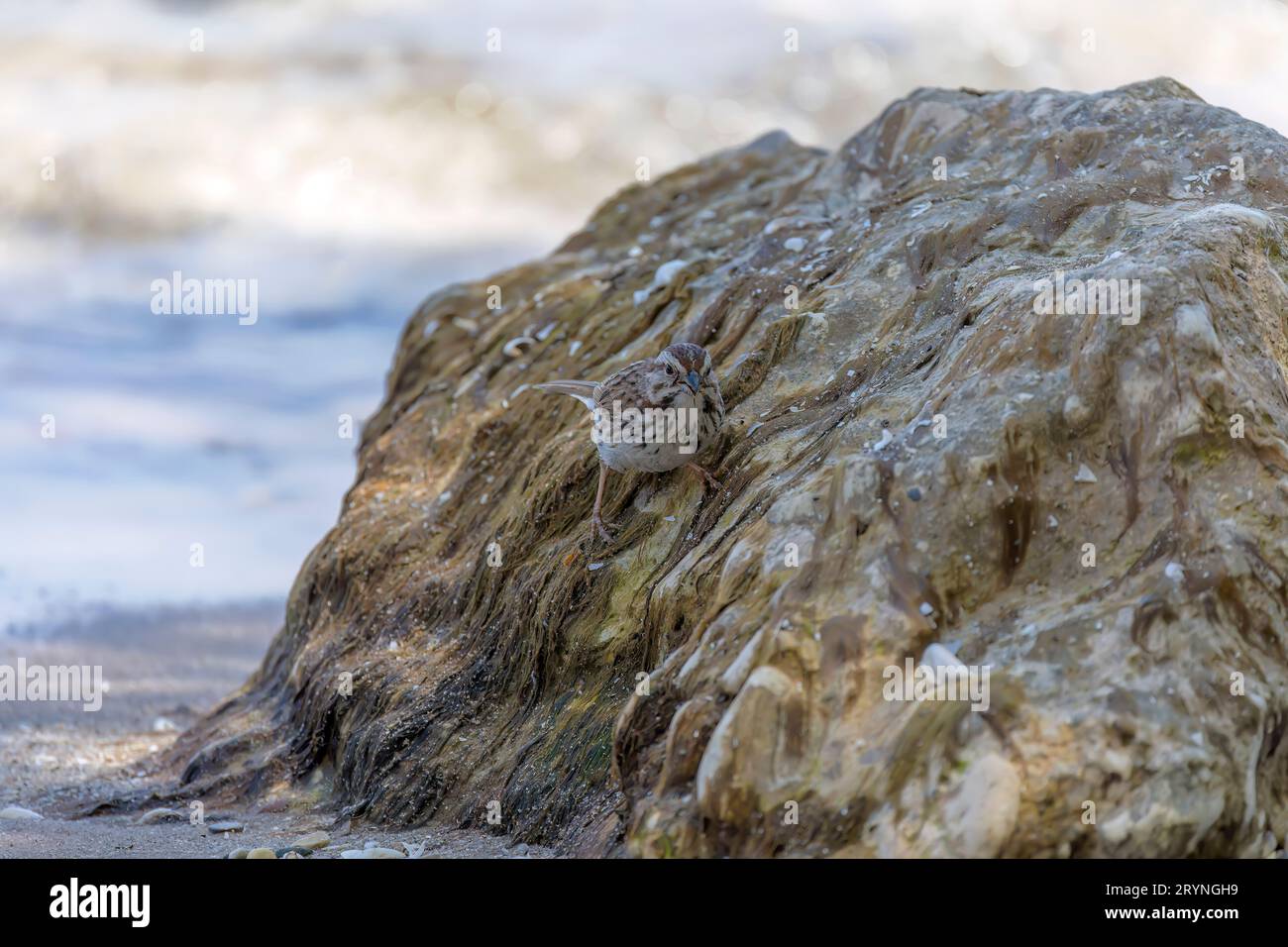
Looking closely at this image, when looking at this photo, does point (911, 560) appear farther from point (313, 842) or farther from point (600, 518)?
point (313, 842)

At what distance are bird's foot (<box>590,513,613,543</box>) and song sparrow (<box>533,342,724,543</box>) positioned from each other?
45 centimetres

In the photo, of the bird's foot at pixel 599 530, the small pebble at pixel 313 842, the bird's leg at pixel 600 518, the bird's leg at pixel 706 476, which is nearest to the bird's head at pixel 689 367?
the bird's leg at pixel 706 476

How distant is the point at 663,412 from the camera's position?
7.41 m

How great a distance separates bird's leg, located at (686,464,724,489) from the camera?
735cm

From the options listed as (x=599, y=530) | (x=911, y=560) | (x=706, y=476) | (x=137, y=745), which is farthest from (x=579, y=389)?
(x=137, y=745)

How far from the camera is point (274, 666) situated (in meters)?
12.2

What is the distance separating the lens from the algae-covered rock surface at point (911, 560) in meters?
4.95

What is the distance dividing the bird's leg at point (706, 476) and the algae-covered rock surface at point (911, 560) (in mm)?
252

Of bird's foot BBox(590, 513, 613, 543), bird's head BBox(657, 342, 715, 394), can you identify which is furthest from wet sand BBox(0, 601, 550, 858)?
bird's head BBox(657, 342, 715, 394)

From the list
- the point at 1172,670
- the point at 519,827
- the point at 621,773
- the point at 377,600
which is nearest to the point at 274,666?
the point at 377,600

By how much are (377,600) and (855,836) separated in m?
6.27

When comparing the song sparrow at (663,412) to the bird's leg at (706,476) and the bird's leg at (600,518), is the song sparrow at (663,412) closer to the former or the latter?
the bird's leg at (706,476)

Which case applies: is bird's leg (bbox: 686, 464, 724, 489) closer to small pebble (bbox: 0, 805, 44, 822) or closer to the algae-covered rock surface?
the algae-covered rock surface
